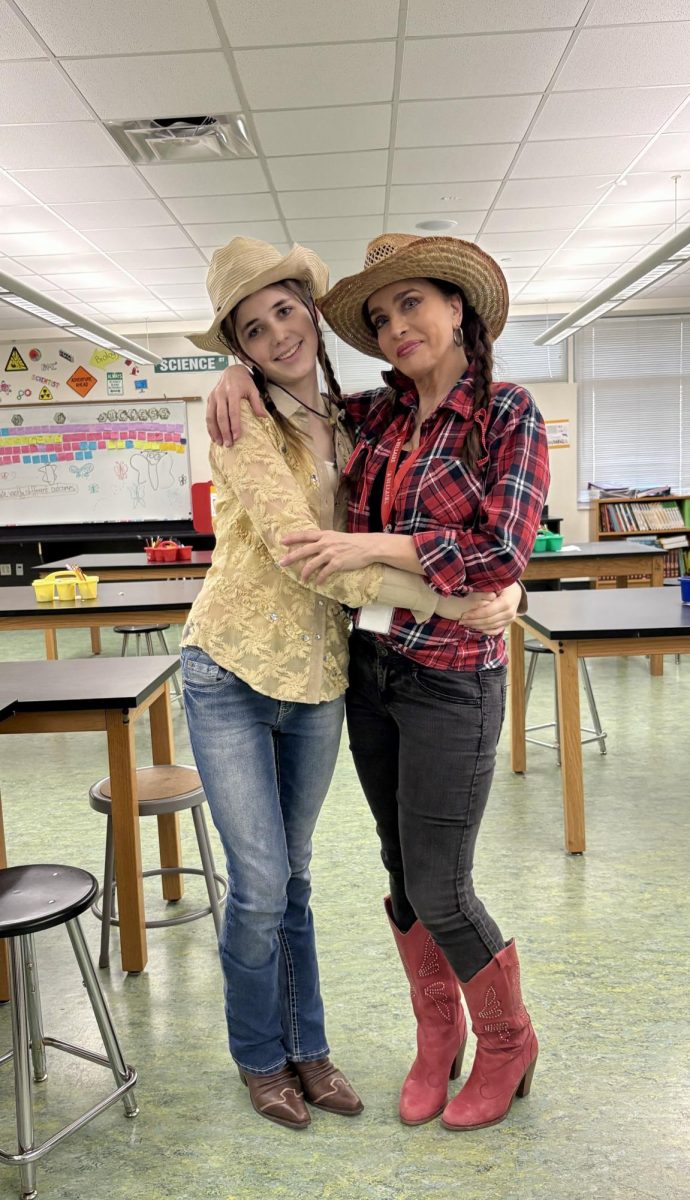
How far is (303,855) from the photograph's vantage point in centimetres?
181

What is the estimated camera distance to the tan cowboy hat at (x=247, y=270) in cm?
157

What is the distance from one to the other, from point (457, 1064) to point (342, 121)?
434cm

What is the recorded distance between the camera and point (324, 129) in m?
4.68

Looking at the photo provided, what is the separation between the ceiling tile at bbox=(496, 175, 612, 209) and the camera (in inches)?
224

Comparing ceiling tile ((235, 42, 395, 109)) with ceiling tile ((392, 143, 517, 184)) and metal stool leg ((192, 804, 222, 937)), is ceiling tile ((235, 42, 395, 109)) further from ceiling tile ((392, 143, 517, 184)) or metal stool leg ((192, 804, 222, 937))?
metal stool leg ((192, 804, 222, 937))

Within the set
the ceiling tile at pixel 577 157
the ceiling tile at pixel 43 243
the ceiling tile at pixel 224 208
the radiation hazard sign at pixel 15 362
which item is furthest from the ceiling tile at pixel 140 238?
the radiation hazard sign at pixel 15 362

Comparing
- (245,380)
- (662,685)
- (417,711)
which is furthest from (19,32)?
(662,685)

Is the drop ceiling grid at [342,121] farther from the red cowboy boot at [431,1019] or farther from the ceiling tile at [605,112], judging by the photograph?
the red cowboy boot at [431,1019]

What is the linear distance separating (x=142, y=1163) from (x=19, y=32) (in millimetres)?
3869

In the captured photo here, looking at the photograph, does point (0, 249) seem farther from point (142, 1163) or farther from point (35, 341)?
point (142, 1163)

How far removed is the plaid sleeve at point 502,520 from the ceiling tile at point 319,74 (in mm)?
3020

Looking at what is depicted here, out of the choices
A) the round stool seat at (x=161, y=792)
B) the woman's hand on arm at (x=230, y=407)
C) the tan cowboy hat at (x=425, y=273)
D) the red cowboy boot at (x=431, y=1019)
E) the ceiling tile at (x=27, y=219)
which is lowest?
the red cowboy boot at (x=431, y=1019)

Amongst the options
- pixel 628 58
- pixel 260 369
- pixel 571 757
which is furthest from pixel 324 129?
pixel 260 369

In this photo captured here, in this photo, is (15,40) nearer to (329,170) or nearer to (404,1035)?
(329,170)
